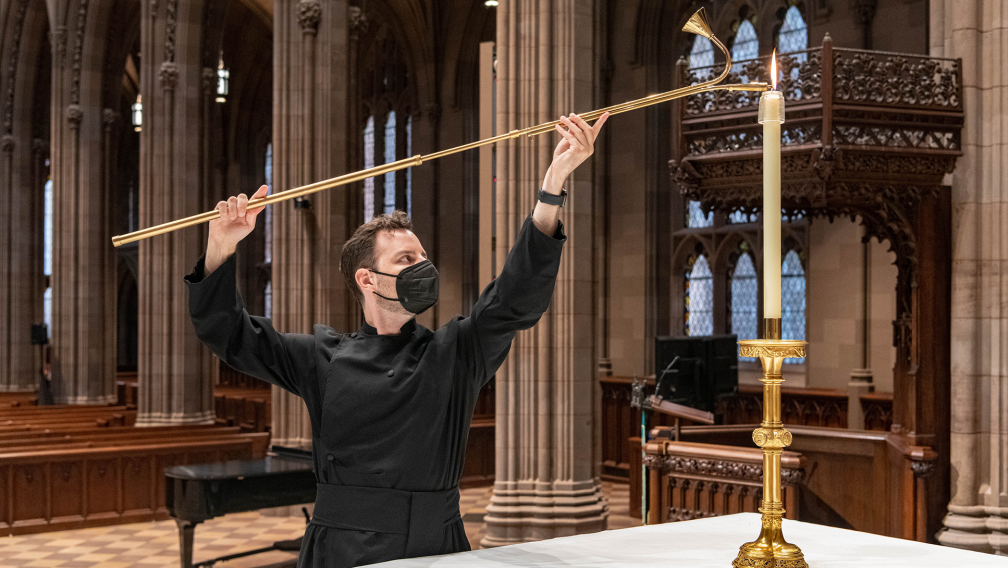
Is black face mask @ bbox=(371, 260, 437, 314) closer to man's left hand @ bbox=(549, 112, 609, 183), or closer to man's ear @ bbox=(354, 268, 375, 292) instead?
man's ear @ bbox=(354, 268, 375, 292)

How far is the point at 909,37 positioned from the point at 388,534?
10.9m

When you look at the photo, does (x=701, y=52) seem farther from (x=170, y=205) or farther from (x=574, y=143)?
(x=574, y=143)

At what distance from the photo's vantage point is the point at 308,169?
1116cm

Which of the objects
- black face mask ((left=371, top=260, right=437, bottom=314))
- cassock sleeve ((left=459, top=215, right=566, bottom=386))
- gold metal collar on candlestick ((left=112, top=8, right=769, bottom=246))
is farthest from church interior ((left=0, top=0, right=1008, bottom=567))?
black face mask ((left=371, top=260, right=437, bottom=314))

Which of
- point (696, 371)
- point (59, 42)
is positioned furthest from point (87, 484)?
point (59, 42)

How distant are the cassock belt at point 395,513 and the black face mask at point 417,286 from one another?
1.36ft

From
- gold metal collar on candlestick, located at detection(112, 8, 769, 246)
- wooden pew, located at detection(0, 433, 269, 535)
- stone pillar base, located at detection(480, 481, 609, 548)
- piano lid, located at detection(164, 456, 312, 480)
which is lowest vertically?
wooden pew, located at detection(0, 433, 269, 535)

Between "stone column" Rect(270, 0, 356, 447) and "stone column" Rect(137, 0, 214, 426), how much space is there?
348 cm

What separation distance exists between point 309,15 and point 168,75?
4391 mm

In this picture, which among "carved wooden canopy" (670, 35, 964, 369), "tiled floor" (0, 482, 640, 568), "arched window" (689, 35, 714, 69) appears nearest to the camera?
"carved wooden canopy" (670, 35, 964, 369)

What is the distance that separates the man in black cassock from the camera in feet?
7.06

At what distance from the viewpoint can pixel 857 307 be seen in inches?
462

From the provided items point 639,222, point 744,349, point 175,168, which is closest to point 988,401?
point 744,349

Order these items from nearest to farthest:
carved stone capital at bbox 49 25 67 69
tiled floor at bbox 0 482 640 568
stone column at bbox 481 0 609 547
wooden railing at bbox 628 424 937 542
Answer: wooden railing at bbox 628 424 937 542 → stone column at bbox 481 0 609 547 → tiled floor at bbox 0 482 640 568 → carved stone capital at bbox 49 25 67 69
